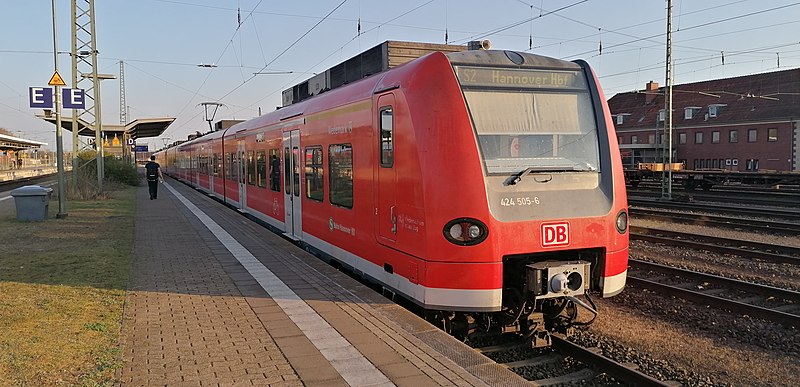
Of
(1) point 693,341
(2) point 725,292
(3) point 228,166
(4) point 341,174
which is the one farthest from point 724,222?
(3) point 228,166

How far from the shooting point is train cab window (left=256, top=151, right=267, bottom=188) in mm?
13938

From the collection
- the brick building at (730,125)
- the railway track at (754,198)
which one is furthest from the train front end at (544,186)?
the brick building at (730,125)

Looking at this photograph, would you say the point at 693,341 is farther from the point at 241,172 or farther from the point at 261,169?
the point at 241,172

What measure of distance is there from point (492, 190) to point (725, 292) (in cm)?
493

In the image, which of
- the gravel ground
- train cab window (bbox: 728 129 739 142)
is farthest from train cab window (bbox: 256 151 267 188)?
train cab window (bbox: 728 129 739 142)

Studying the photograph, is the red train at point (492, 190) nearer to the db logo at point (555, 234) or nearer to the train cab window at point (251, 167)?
the db logo at point (555, 234)

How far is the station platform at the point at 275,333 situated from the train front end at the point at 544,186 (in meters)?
1.03

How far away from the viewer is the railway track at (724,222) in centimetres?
1468

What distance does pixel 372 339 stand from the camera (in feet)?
17.7

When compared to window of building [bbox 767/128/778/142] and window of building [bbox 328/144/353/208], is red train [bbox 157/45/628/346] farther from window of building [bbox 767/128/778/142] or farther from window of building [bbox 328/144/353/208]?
window of building [bbox 767/128/778/142]

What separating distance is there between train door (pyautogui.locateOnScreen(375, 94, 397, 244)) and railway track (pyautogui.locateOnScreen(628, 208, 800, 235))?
1172 cm

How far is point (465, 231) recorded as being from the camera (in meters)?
5.66

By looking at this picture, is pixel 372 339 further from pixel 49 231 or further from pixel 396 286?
pixel 49 231

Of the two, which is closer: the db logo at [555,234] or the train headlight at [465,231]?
the train headlight at [465,231]
